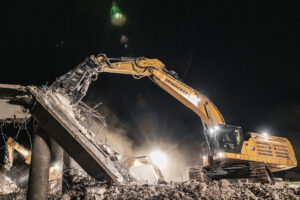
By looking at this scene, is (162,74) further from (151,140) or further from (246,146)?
(151,140)

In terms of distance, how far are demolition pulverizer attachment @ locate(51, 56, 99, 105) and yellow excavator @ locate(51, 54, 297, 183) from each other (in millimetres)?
28

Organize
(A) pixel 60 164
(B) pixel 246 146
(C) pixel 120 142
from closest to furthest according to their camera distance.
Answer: (A) pixel 60 164 → (B) pixel 246 146 → (C) pixel 120 142

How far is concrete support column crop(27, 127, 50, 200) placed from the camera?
3020 mm

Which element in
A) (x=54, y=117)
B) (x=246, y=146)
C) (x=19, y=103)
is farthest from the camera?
(x=246, y=146)

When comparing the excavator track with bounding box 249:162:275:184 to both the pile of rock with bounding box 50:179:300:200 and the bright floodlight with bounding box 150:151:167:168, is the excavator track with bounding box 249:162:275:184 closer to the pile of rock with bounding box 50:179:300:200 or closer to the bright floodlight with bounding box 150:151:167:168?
the pile of rock with bounding box 50:179:300:200

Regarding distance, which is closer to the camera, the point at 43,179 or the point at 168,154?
the point at 43,179

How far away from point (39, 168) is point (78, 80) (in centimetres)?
249

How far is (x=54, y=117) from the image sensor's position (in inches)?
131

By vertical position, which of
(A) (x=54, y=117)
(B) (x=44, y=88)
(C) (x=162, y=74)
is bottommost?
(A) (x=54, y=117)

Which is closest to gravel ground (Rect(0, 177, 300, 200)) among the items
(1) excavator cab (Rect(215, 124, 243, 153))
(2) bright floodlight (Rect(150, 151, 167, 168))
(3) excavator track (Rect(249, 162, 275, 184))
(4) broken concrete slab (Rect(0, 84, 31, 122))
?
(4) broken concrete slab (Rect(0, 84, 31, 122))

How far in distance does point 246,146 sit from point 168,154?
15034mm

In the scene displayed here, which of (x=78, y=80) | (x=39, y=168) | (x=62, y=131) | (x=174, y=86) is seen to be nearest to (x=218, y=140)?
(x=174, y=86)

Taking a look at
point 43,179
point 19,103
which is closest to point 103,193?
point 43,179

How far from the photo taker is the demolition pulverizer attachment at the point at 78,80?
471 cm
